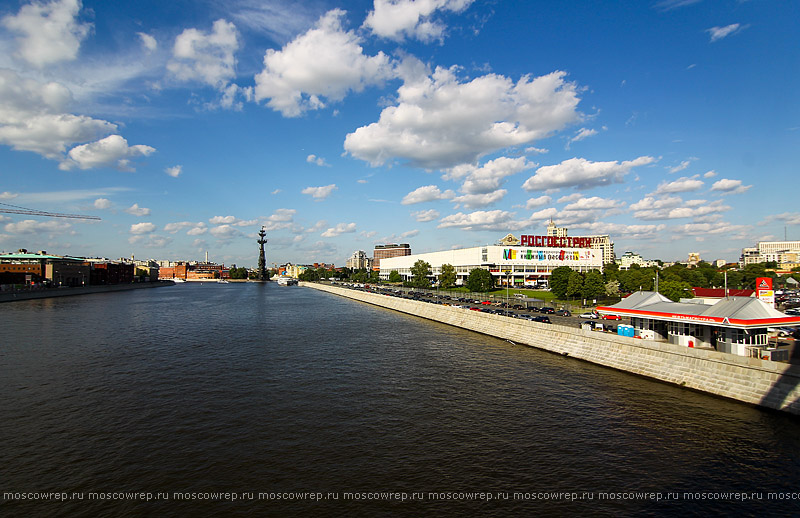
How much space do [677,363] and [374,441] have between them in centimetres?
2221

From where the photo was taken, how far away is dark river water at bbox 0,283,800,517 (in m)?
14.4

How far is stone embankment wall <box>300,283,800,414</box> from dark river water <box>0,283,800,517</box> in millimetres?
908

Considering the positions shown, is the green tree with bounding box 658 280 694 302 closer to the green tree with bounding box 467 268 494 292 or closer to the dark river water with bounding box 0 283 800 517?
the dark river water with bounding box 0 283 800 517

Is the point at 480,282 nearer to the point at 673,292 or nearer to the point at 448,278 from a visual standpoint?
the point at 448,278

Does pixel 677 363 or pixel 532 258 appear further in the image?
pixel 532 258

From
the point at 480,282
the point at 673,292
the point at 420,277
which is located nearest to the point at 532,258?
the point at 420,277

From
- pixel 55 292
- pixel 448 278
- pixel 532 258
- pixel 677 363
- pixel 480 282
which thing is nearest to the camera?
pixel 677 363

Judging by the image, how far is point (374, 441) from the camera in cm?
1883

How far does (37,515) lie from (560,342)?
3683cm

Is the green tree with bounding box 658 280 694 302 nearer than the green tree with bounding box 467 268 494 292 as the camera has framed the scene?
Yes

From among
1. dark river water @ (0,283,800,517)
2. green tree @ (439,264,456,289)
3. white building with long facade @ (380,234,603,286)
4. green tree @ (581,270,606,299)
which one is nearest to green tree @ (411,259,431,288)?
green tree @ (439,264,456,289)

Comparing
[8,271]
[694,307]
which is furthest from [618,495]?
[8,271]

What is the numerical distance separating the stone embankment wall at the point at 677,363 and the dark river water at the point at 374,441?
0.91 meters

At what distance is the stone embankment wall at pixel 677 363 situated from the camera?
2244cm
